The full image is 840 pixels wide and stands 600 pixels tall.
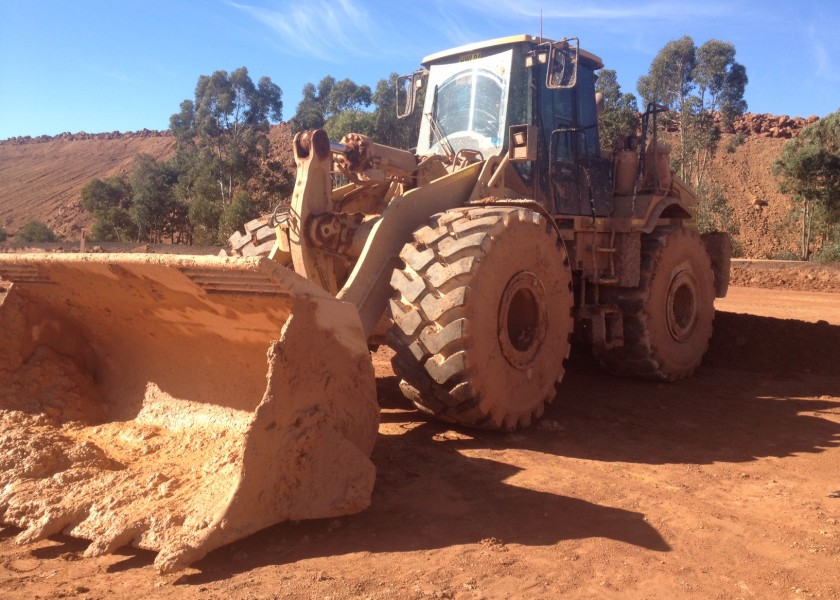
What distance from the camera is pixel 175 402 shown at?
445 cm

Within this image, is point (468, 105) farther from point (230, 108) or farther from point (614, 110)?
point (230, 108)

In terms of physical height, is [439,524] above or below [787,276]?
below

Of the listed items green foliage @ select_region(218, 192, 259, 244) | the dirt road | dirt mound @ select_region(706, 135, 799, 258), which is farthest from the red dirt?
dirt mound @ select_region(706, 135, 799, 258)

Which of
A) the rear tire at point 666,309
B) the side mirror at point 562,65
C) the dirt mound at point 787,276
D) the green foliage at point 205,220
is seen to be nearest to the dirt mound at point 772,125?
the green foliage at point 205,220

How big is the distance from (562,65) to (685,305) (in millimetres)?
3271

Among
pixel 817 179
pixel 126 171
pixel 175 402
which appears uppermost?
pixel 126 171

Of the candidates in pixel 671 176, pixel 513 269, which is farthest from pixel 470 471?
pixel 671 176

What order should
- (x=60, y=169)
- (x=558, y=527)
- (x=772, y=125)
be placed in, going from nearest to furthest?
(x=558, y=527)
(x=772, y=125)
(x=60, y=169)

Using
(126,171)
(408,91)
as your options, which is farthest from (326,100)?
(408,91)

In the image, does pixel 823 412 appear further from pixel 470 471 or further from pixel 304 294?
pixel 304 294

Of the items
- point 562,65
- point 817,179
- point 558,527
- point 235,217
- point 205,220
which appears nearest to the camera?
point 558,527

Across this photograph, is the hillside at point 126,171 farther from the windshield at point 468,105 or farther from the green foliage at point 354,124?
the windshield at point 468,105

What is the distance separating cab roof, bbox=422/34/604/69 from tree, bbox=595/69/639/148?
223 inches

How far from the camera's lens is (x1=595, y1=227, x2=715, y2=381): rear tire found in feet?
23.4
